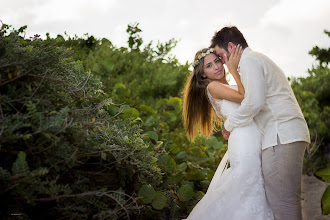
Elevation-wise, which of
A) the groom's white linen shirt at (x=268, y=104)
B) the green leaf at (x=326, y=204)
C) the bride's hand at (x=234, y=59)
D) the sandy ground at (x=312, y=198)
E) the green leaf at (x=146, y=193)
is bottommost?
the sandy ground at (x=312, y=198)

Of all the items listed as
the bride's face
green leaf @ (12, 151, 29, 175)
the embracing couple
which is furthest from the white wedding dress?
green leaf @ (12, 151, 29, 175)

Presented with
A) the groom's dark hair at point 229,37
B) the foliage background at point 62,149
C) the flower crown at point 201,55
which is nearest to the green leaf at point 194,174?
the foliage background at point 62,149

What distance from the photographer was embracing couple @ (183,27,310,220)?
2.99 meters

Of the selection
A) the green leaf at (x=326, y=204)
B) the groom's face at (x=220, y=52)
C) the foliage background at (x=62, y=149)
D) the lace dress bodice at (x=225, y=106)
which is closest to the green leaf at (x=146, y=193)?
the foliage background at (x=62, y=149)

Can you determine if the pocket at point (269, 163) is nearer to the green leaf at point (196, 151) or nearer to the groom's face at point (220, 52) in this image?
the groom's face at point (220, 52)

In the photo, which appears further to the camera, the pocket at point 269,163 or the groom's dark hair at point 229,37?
the groom's dark hair at point 229,37

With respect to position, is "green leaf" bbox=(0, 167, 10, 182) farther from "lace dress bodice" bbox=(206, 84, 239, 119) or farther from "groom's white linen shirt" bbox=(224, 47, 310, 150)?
"lace dress bodice" bbox=(206, 84, 239, 119)

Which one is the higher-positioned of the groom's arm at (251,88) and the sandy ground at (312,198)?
the groom's arm at (251,88)

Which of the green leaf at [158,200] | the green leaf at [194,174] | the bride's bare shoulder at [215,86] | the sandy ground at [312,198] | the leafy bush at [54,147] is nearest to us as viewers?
the leafy bush at [54,147]

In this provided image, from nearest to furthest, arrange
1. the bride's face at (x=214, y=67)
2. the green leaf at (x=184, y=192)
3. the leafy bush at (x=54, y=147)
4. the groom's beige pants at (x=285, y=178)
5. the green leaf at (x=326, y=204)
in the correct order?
the leafy bush at (x=54, y=147) → the green leaf at (x=326, y=204) → the groom's beige pants at (x=285, y=178) → the green leaf at (x=184, y=192) → the bride's face at (x=214, y=67)

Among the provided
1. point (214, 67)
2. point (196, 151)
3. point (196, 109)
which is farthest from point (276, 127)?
point (196, 151)

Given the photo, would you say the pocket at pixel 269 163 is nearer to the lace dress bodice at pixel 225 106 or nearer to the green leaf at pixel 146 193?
the lace dress bodice at pixel 225 106

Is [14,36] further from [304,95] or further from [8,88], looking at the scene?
[304,95]

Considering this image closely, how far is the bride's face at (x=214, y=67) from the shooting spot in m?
3.71
